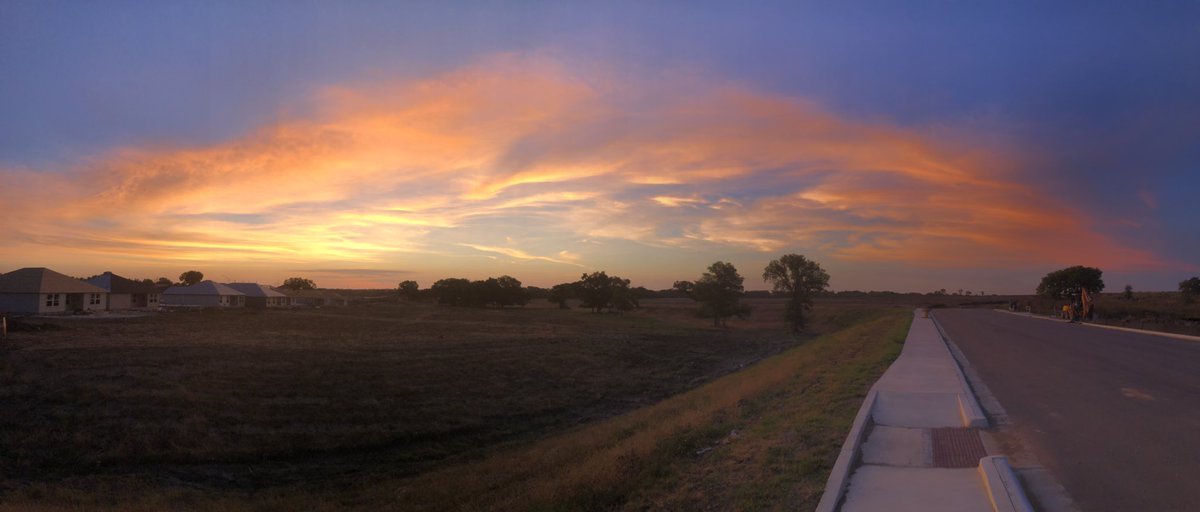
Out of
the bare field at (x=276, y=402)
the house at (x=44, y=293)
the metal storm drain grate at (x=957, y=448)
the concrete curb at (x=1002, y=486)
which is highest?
the house at (x=44, y=293)

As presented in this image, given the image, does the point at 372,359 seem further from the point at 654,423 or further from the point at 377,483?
the point at 654,423

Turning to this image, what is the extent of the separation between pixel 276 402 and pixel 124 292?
60697 mm

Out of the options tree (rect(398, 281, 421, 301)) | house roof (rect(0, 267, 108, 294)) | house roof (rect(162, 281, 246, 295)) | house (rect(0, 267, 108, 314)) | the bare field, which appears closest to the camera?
the bare field

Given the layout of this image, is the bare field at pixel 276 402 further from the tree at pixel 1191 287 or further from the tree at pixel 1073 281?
the tree at pixel 1073 281

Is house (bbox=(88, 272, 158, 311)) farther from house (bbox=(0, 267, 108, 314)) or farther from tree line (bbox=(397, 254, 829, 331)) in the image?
tree line (bbox=(397, 254, 829, 331))

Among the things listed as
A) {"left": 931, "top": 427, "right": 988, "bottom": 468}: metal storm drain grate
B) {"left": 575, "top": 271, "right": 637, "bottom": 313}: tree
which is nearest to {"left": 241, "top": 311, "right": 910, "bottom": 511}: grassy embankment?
{"left": 931, "top": 427, "right": 988, "bottom": 468}: metal storm drain grate

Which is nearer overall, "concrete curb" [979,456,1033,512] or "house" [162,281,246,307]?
"concrete curb" [979,456,1033,512]

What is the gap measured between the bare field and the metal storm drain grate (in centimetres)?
1169

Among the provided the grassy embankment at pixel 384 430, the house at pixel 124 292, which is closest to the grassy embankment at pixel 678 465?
the grassy embankment at pixel 384 430

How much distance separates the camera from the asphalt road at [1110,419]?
6.43 metres

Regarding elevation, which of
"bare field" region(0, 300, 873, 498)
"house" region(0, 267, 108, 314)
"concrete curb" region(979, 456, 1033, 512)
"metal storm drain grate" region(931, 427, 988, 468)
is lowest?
"bare field" region(0, 300, 873, 498)

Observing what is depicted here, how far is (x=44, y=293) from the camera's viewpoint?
175ft

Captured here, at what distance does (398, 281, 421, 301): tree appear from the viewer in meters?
127

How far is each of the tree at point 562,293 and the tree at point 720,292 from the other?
2999 cm
